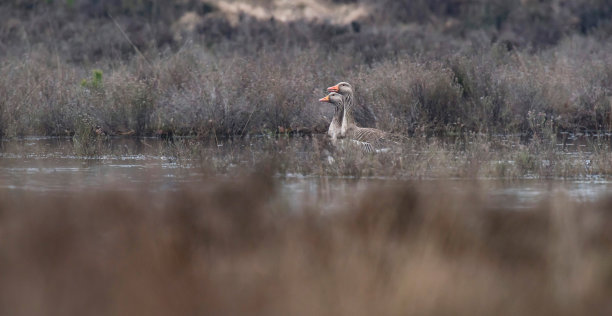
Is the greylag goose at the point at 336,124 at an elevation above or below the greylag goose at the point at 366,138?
above

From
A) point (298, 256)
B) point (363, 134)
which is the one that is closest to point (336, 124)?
point (363, 134)

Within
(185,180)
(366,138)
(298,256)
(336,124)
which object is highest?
(336,124)

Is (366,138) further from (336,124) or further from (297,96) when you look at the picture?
(297,96)

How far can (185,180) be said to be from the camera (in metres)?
12.2

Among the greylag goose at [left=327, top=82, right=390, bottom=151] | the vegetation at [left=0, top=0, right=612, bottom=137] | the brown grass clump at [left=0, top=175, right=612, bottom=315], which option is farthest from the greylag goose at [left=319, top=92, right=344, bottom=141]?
the brown grass clump at [left=0, top=175, right=612, bottom=315]

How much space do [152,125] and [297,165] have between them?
22.9 feet

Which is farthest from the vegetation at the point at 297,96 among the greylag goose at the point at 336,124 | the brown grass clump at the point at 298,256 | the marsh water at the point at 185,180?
the brown grass clump at the point at 298,256

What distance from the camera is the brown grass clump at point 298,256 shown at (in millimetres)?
6535

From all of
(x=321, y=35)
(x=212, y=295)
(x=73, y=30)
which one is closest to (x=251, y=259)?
(x=212, y=295)

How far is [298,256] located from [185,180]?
518cm

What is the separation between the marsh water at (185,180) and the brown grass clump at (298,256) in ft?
2.62

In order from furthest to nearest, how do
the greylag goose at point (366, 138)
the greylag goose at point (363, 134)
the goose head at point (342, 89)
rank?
1. the goose head at point (342, 89)
2. the greylag goose at point (363, 134)
3. the greylag goose at point (366, 138)

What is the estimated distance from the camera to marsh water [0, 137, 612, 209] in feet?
36.5

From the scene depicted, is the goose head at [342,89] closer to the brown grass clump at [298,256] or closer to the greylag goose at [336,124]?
the greylag goose at [336,124]
